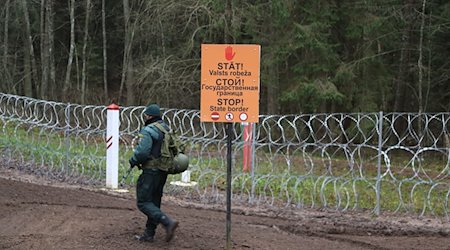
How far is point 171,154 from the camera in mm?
7305

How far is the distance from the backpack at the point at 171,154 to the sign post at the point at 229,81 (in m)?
0.55

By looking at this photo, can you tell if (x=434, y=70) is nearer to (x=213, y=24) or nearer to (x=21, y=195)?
(x=213, y=24)

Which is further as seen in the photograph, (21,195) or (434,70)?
(434,70)

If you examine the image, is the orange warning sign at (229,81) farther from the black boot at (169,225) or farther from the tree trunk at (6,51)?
the tree trunk at (6,51)

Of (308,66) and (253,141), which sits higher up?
(308,66)

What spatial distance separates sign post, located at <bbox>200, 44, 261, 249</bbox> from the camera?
7059 millimetres

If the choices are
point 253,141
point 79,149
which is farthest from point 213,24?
point 253,141

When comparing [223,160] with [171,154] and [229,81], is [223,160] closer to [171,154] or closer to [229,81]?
[171,154]

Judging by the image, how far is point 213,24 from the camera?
930 inches

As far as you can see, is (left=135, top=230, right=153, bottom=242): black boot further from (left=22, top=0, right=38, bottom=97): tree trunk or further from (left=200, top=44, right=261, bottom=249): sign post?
(left=22, top=0, right=38, bottom=97): tree trunk

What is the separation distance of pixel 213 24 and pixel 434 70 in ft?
30.9

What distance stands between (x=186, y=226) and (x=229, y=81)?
2.45m

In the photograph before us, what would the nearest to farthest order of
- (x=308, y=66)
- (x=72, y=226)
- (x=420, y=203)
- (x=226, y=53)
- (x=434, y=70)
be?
(x=226, y=53)
(x=72, y=226)
(x=420, y=203)
(x=308, y=66)
(x=434, y=70)

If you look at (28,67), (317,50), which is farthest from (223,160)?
(28,67)
